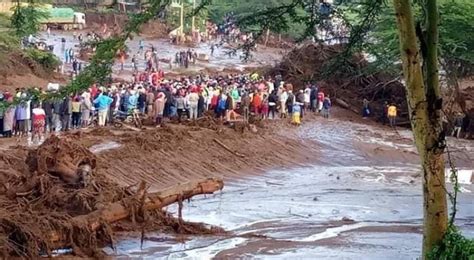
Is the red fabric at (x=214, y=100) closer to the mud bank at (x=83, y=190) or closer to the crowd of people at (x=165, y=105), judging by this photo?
the crowd of people at (x=165, y=105)

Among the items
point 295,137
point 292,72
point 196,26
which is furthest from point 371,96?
point 196,26

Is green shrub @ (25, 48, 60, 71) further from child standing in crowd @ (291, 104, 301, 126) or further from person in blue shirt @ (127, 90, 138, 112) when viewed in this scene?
person in blue shirt @ (127, 90, 138, 112)

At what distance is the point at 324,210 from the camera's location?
1076 inches

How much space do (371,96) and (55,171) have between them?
1280 inches

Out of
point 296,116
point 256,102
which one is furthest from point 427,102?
point 296,116

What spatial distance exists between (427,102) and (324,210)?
13834 millimetres

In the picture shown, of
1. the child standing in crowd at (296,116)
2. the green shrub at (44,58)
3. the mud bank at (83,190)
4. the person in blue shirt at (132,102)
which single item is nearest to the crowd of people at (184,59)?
the green shrub at (44,58)

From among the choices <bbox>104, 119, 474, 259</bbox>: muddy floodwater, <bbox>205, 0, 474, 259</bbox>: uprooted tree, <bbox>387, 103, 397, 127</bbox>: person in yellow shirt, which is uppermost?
<bbox>205, 0, 474, 259</bbox>: uprooted tree

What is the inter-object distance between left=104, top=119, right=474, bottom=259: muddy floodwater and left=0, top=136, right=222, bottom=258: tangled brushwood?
703 millimetres

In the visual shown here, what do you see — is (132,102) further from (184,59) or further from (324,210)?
(184,59)

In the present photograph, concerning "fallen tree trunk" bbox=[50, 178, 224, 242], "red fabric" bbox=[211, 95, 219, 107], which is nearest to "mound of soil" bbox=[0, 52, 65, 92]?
"red fabric" bbox=[211, 95, 219, 107]

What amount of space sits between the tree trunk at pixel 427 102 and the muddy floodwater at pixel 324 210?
6.89m

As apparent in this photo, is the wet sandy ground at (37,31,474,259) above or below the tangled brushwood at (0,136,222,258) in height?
below

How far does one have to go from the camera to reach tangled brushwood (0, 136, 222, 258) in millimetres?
17812
